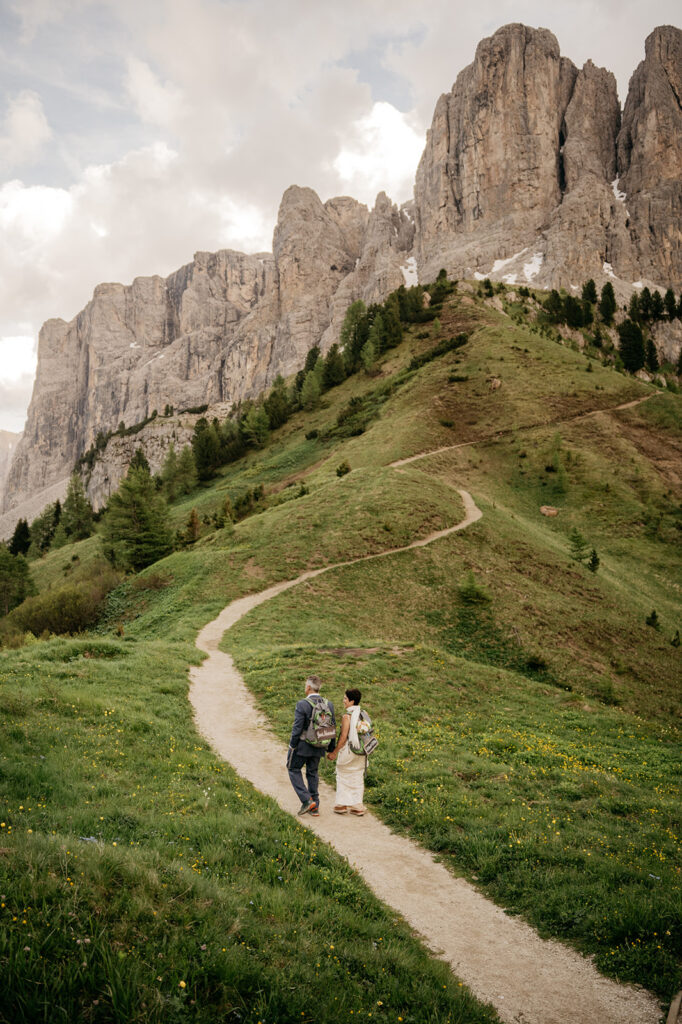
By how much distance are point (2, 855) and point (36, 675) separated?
12229 mm

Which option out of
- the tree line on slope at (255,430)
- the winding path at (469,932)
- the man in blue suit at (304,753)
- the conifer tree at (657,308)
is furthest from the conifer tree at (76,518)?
the conifer tree at (657,308)

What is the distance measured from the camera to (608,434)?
56.8 metres

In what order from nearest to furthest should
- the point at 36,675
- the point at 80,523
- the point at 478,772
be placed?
the point at 478,772, the point at 36,675, the point at 80,523

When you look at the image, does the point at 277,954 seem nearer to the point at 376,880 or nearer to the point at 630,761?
the point at 376,880

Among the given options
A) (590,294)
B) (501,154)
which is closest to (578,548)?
(590,294)

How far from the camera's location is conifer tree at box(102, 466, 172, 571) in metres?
46.6

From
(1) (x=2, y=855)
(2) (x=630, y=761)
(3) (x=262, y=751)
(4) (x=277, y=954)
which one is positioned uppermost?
(1) (x=2, y=855)

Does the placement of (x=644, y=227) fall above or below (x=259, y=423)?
above

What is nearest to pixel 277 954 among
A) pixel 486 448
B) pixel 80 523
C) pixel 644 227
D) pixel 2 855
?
pixel 2 855

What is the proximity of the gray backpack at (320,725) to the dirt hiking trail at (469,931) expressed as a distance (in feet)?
4.57

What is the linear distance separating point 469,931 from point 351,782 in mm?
3838

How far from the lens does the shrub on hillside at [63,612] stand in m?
33.7

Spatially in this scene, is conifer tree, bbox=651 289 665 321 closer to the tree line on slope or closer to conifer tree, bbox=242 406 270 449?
the tree line on slope

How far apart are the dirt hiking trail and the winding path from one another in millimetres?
12
